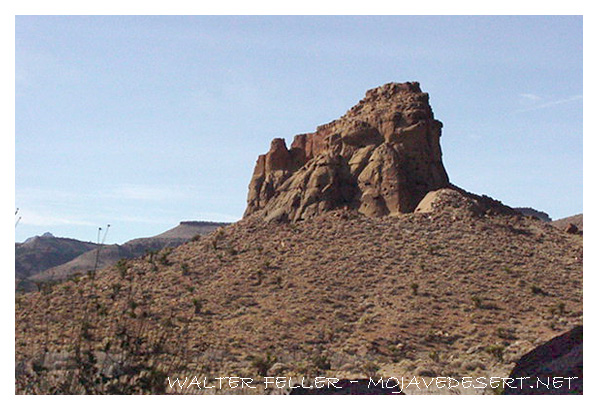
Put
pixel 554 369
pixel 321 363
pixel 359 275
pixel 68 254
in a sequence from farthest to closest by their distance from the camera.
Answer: pixel 68 254
pixel 359 275
pixel 321 363
pixel 554 369

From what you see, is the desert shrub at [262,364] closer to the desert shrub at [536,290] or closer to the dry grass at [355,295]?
the dry grass at [355,295]

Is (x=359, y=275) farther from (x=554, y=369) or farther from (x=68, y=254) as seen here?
(x=68, y=254)

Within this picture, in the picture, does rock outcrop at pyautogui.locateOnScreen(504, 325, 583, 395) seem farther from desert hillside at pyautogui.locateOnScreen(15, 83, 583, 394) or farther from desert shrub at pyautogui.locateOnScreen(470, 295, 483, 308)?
desert shrub at pyautogui.locateOnScreen(470, 295, 483, 308)

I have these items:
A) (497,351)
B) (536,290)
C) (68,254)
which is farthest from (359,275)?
(68,254)

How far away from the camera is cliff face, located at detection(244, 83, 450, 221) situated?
150 ft

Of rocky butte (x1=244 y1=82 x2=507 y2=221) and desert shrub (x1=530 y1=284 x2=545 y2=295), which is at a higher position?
rocky butte (x1=244 y1=82 x2=507 y2=221)

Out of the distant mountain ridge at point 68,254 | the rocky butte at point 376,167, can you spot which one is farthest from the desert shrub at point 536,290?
the distant mountain ridge at point 68,254

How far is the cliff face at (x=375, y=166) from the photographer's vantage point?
45688mm

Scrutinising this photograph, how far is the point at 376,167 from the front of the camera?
150ft

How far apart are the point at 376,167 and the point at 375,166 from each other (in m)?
0.18

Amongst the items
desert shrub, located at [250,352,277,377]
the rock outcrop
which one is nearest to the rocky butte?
desert shrub, located at [250,352,277,377]

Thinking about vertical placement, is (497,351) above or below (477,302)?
below

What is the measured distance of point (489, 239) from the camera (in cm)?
4212

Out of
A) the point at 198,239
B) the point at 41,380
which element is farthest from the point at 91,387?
the point at 198,239
